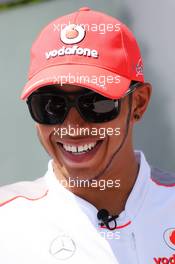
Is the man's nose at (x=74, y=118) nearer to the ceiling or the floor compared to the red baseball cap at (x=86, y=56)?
nearer to the floor

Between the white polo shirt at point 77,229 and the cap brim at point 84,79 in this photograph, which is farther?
the white polo shirt at point 77,229

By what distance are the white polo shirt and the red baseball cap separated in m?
0.31

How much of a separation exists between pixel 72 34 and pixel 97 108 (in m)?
0.20

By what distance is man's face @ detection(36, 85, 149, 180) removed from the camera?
1428 mm

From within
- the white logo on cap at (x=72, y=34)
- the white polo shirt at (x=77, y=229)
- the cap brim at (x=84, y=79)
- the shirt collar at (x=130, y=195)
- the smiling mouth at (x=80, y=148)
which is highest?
the white logo on cap at (x=72, y=34)

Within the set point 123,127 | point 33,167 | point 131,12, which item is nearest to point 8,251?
point 123,127

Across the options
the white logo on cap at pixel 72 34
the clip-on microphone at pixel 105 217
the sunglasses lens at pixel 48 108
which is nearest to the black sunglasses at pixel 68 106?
the sunglasses lens at pixel 48 108

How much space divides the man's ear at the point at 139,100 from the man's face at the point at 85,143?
0.06 meters

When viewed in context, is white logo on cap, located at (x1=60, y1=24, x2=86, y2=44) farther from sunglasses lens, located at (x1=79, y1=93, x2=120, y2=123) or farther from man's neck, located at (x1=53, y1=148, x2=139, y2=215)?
man's neck, located at (x1=53, y1=148, x2=139, y2=215)

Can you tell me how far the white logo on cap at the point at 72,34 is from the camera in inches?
56.4

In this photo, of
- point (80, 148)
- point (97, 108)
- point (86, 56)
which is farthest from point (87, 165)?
point (86, 56)

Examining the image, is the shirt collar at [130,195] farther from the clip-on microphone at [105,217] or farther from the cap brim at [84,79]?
the cap brim at [84,79]

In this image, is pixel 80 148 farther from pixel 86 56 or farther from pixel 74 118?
pixel 86 56

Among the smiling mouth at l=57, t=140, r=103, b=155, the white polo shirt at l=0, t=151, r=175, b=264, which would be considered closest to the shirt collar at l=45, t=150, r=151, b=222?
the white polo shirt at l=0, t=151, r=175, b=264
